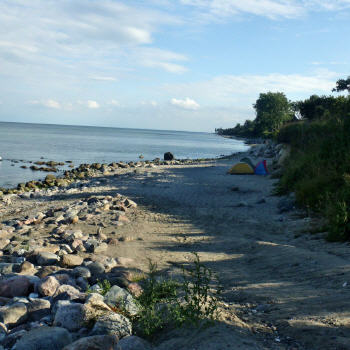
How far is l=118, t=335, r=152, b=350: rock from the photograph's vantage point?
11.7 ft

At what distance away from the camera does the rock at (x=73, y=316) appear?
4.07 metres

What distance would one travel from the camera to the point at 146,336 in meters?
3.97

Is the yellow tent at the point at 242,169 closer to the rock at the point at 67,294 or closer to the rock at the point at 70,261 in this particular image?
the rock at the point at 70,261

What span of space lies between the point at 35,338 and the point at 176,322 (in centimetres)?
145

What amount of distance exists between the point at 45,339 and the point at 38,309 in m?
1.05

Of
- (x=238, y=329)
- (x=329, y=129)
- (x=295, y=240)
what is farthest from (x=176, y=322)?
(x=329, y=129)

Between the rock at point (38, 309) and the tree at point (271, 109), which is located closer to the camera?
the rock at point (38, 309)

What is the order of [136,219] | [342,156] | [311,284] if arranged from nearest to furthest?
[311,284] → [136,219] → [342,156]

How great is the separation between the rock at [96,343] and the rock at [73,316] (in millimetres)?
611

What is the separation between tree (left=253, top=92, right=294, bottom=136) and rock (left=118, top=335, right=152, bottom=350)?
72.9 meters

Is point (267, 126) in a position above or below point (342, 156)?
above

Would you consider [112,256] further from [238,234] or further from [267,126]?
[267,126]

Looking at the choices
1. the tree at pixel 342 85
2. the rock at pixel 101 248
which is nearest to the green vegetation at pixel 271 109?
the tree at pixel 342 85

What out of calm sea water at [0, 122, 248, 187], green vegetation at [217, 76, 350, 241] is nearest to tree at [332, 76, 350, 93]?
green vegetation at [217, 76, 350, 241]
